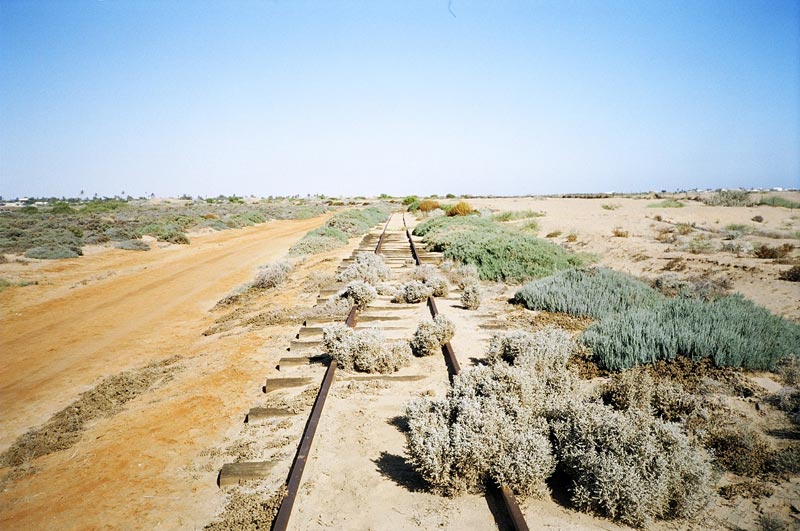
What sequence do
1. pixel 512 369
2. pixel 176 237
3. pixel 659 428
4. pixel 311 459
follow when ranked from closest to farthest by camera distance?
pixel 659 428, pixel 311 459, pixel 512 369, pixel 176 237

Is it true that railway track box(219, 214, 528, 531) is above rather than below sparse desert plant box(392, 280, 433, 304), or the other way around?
below

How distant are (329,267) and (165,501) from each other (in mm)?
10668

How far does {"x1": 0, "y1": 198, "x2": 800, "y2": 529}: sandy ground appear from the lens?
3451 mm

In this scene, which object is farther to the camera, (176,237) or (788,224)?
(176,237)

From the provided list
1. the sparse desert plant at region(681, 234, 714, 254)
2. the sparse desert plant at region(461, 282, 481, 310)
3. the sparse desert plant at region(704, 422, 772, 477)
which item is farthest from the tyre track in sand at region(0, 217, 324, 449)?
the sparse desert plant at region(681, 234, 714, 254)

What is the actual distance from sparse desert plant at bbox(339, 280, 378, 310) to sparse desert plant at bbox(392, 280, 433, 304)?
0.66m

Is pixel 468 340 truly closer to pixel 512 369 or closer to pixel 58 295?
pixel 512 369

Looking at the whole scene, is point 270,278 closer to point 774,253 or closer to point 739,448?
point 739,448

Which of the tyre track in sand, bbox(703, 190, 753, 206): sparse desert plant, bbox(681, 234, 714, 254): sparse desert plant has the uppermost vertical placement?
bbox(703, 190, 753, 206): sparse desert plant

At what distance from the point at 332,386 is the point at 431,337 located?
1.80m

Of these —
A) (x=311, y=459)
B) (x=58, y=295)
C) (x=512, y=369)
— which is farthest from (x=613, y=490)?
(x=58, y=295)

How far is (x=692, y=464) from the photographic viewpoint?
3225 mm

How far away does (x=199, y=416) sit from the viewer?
16.9ft

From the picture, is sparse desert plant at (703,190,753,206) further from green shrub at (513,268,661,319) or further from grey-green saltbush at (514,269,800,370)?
grey-green saltbush at (514,269,800,370)
